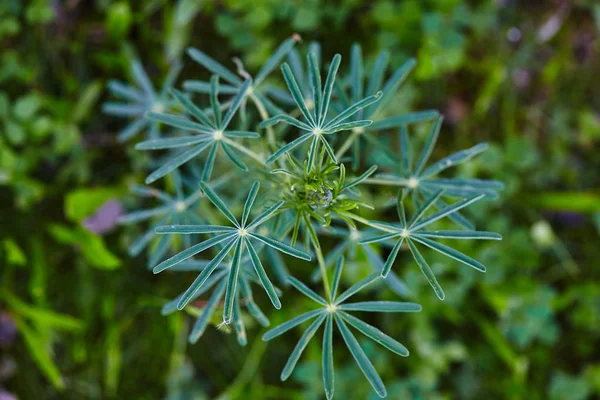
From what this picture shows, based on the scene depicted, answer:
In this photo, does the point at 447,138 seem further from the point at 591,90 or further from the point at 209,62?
the point at 209,62

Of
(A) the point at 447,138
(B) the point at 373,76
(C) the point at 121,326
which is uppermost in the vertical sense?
(A) the point at 447,138

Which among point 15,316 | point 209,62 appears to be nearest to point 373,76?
point 209,62

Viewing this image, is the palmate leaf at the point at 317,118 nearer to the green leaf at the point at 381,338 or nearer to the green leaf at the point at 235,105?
the green leaf at the point at 235,105

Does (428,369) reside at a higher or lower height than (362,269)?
lower

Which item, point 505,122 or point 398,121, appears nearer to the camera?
point 398,121

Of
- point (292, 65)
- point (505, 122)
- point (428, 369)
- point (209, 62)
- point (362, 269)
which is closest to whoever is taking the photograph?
point (209, 62)
